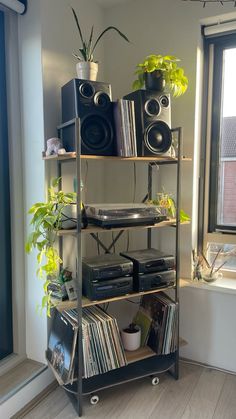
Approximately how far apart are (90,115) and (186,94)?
29.4 inches

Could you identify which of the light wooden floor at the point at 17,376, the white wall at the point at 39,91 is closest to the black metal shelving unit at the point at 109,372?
the white wall at the point at 39,91

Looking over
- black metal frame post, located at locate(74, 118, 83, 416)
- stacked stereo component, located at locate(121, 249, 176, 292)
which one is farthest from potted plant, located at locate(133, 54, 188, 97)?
stacked stereo component, located at locate(121, 249, 176, 292)

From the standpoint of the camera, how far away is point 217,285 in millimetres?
1984

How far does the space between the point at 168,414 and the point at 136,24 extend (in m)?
2.31

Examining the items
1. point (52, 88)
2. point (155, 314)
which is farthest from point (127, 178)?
point (155, 314)

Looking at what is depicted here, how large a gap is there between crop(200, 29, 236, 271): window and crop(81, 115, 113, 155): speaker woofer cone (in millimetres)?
794

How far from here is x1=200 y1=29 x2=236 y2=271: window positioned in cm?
203

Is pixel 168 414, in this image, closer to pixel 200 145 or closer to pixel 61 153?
pixel 61 153

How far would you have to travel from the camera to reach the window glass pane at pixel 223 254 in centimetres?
211

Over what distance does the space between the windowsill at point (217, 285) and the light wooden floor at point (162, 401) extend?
51 cm

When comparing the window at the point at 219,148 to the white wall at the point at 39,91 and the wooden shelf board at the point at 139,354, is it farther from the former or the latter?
the white wall at the point at 39,91

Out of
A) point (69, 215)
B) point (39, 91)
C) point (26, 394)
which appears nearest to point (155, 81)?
point (39, 91)

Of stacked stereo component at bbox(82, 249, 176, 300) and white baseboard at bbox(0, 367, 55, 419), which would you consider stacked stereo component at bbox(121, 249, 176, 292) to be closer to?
stacked stereo component at bbox(82, 249, 176, 300)

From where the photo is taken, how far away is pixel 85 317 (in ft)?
5.58
